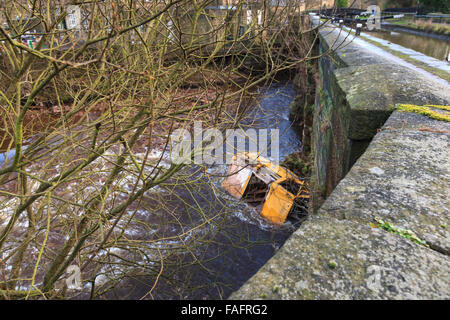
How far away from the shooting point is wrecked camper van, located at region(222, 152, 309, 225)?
6973mm

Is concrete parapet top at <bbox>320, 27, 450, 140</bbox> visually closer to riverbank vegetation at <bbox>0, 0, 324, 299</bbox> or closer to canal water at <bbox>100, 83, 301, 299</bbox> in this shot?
riverbank vegetation at <bbox>0, 0, 324, 299</bbox>

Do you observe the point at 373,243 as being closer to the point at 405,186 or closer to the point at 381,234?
the point at 381,234

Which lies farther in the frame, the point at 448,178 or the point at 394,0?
the point at 394,0

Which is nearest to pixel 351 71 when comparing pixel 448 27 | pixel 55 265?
pixel 55 265

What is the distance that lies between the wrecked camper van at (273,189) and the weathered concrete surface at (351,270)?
5584 millimetres

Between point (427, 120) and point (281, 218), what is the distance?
202 inches

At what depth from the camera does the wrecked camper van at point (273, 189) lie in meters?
6.97

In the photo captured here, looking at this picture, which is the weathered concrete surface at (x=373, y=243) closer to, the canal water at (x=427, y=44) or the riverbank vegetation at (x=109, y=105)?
the riverbank vegetation at (x=109, y=105)

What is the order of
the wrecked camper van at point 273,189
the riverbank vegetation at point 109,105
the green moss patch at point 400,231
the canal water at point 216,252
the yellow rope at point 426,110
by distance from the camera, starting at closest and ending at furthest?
1. the green moss patch at point 400,231
2. the yellow rope at point 426,110
3. the riverbank vegetation at point 109,105
4. the canal water at point 216,252
5. the wrecked camper van at point 273,189

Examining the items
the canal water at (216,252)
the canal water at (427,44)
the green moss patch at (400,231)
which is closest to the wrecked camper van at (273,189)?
the canal water at (216,252)

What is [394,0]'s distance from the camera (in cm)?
2692

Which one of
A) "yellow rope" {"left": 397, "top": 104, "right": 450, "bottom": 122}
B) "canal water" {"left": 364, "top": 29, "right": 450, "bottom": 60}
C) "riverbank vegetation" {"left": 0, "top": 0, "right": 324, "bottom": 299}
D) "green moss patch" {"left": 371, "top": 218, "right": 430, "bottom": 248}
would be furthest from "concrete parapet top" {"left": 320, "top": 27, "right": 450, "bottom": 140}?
"canal water" {"left": 364, "top": 29, "right": 450, "bottom": 60}
